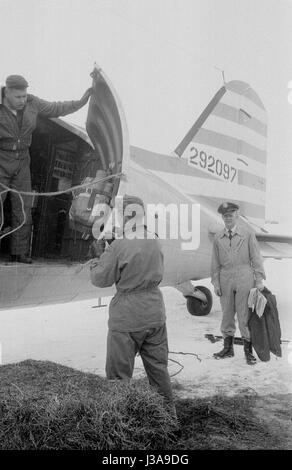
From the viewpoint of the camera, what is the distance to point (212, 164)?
9375 mm

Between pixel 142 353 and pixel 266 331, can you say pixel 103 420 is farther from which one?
pixel 266 331

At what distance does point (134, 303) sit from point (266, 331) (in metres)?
2.17

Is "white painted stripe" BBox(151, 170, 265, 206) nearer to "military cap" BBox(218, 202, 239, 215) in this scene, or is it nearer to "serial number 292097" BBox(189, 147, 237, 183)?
"serial number 292097" BBox(189, 147, 237, 183)

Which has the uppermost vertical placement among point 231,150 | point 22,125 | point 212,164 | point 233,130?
point 233,130

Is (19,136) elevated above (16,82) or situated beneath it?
situated beneath

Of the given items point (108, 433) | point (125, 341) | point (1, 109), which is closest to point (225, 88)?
point (1, 109)

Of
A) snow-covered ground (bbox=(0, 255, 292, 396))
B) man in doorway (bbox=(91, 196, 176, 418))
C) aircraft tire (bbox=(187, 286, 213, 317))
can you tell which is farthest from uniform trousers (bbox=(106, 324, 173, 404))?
aircraft tire (bbox=(187, 286, 213, 317))

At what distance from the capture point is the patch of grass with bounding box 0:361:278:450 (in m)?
2.67

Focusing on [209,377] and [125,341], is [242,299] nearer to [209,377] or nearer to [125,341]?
[209,377]

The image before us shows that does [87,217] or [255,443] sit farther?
[87,217]

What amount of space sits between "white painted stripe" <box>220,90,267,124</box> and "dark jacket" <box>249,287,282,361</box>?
19.2ft

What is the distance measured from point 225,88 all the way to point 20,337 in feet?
20.3

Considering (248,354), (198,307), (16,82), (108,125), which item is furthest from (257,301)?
(198,307)

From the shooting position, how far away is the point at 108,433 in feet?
8.80
